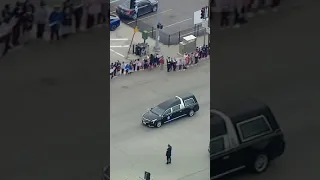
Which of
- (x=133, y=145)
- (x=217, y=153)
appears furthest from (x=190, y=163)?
(x=217, y=153)

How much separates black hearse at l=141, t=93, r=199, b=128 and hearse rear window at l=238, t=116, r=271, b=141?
7715mm

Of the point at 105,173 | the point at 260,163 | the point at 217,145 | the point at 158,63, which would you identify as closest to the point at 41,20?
the point at 105,173

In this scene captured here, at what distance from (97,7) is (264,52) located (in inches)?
77.5

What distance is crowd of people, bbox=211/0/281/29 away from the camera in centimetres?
1211

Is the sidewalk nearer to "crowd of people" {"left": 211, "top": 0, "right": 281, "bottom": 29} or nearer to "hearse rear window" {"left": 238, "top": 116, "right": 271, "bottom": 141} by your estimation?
"hearse rear window" {"left": 238, "top": 116, "right": 271, "bottom": 141}

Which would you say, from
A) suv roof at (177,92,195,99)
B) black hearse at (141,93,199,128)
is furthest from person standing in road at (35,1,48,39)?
suv roof at (177,92,195,99)

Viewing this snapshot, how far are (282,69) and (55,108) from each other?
8.66ft

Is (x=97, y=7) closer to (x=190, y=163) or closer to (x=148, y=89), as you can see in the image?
(x=190, y=163)

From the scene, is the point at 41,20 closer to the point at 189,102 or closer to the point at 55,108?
the point at 55,108

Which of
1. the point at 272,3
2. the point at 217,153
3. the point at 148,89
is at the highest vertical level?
the point at 272,3

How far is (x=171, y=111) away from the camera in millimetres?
20828

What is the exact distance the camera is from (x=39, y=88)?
1143cm

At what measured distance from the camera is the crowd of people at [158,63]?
23328mm

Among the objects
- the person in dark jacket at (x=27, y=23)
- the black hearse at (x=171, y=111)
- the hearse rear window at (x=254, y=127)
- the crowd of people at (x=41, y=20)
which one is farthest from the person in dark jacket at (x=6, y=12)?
the black hearse at (x=171, y=111)
